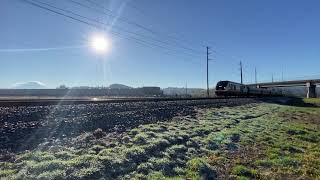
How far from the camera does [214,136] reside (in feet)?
62.0

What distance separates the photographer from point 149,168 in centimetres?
1222

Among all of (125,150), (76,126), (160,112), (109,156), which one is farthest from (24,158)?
(160,112)

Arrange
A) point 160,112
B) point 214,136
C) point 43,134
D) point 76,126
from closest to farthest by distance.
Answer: point 43,134, point 76,126, point 214,136, point 160,112

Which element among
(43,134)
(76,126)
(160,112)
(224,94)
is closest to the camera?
(43,134)

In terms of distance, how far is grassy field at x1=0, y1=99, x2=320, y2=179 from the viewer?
1084 cm

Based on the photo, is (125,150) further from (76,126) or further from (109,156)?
(76,126)

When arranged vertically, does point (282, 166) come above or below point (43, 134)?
below

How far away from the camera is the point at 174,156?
14.3 m

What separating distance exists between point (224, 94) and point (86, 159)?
5701 centimetres

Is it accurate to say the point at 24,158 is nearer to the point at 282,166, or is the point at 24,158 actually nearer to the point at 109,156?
the point at 109,156

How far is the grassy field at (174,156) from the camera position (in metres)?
10.8

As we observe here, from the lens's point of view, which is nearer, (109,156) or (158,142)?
(109,156)

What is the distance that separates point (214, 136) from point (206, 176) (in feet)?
21.2

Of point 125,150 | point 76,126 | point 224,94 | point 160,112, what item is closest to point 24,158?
point 125,150
